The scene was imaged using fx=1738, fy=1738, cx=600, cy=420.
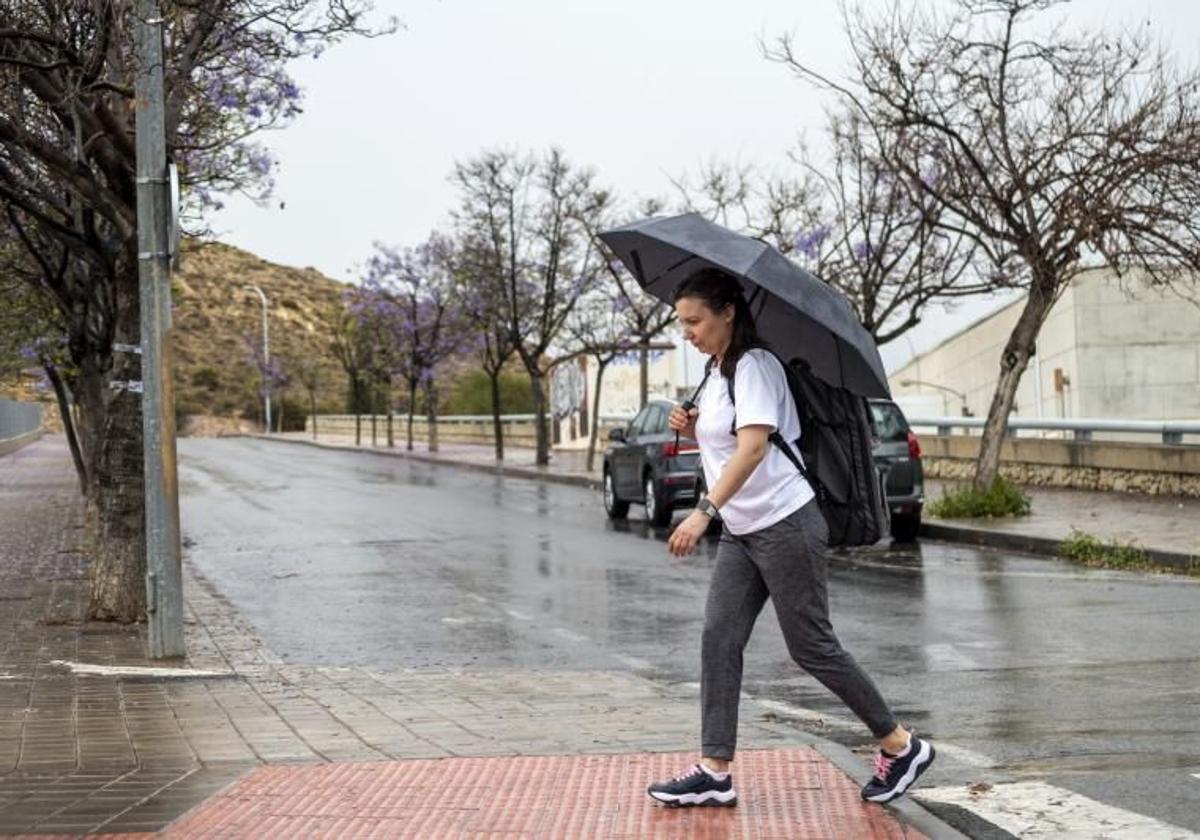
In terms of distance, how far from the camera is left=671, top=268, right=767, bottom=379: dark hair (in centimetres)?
585

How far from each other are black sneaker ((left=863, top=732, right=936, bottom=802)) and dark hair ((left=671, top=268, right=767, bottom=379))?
1.41 metres

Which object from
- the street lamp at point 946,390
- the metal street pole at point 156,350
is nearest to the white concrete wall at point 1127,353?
the street lamp at point 946,390

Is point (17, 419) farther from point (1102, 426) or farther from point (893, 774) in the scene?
point (893, 774)

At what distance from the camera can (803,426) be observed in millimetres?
5926

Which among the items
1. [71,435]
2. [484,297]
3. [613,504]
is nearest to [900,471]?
[613,504]

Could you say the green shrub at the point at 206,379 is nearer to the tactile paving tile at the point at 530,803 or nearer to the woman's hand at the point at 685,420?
the tactile paving tile at the point at 530,803

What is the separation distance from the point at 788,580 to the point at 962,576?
9.90 meters

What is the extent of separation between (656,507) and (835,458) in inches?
625

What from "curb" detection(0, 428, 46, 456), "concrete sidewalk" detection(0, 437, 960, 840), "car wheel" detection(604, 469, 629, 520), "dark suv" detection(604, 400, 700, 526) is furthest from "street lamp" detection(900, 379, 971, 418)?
"concrete sidewalk" detection(0, 437, 960, 840)

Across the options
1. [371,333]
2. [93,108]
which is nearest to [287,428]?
[371,333]

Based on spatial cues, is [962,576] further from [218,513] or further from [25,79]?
[218,513]

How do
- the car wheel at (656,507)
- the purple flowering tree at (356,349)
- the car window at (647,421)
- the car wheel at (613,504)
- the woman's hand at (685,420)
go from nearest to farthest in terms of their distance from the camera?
1. the woman's hand at (685,420)
2. the car wheel at (656,507)
3. the car window at (647,421)
4. the car wheel at (613,504)
5. the purple flowering tree at (356,349)

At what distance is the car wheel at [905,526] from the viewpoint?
1920 centimetres

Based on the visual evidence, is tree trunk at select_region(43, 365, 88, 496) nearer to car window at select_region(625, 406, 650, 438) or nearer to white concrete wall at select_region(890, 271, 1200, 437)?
car window at select_region(625, 406, 650, 438)
